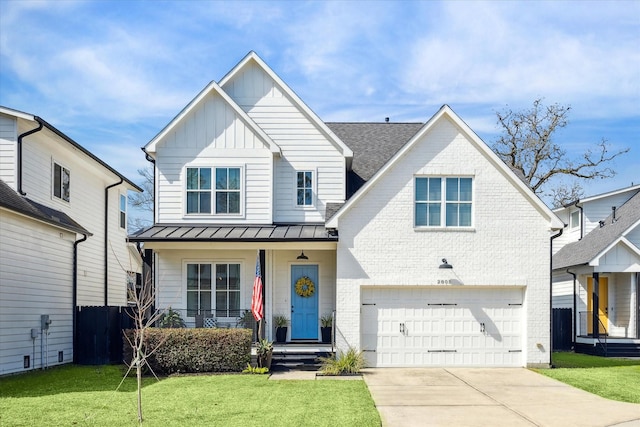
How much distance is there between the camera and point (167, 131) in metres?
19.4

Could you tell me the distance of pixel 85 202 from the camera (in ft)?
75.4

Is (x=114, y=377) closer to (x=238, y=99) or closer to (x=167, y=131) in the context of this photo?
(x=167, y=131)

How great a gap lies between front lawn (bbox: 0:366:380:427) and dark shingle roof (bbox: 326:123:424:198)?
8284 millimetres

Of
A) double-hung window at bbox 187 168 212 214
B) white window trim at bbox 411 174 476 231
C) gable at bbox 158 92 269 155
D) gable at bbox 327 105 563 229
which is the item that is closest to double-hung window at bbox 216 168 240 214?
double-hung window at bbox 187 168 212 214

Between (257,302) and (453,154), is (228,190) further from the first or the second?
(453,154)

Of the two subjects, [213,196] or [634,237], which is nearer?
[213,196]

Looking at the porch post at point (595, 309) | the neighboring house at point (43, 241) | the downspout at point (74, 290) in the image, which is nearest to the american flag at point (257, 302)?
the neighboring house at point (43, 241)

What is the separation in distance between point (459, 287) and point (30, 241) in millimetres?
11574

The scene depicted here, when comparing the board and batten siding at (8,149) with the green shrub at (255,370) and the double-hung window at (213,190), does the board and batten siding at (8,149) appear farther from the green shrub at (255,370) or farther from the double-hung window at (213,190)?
the green shrub at (255,370)

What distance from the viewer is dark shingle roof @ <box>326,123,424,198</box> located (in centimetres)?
2181

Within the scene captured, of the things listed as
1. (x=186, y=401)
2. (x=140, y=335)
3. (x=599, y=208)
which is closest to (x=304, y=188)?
(x=140, y=335)

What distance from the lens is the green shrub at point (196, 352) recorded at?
656 inches

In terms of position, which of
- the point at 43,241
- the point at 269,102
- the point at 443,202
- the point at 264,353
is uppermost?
the point at 269,102

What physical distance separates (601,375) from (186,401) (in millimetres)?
10328
